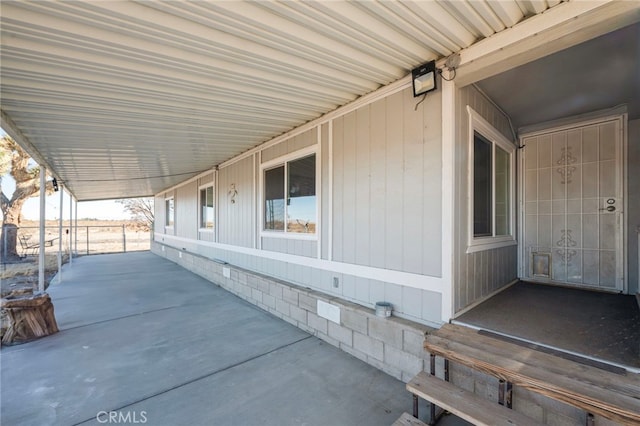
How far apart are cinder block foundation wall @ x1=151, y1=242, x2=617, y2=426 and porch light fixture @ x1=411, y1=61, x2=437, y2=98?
2.20 metres

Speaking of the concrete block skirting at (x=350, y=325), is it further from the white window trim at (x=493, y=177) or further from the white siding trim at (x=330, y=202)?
the white window trim at (x=493, y=177)

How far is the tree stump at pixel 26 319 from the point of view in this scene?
3.55 metres

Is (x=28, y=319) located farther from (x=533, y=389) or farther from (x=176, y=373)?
(x=533, y=389)

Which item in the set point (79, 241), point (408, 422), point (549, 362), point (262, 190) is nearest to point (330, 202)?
point (262, 190)

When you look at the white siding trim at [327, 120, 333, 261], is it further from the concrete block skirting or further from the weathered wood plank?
the weathered wood plank

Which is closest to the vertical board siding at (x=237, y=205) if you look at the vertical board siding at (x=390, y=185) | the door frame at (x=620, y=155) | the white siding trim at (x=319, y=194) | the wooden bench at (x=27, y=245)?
the white siding trim at (x=319, y=194)

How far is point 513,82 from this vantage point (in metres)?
2.97

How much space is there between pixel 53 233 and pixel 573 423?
21563 mm

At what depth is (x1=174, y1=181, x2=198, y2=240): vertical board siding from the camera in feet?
28.7

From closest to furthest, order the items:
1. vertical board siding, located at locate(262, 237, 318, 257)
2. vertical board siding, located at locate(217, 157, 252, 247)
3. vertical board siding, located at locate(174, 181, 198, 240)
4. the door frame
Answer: the door frame → vertical board siding, located at locate(262, 237, 318, 257) → vertical board siding, located at locate(217, 157, 252, 247) → vertical board siding, located at locate(174, 181, 198, 240)

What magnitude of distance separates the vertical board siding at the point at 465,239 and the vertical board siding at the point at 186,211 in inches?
311

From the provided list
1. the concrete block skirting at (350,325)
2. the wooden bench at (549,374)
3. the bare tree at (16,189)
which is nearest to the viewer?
the wooden bench at (549,374)

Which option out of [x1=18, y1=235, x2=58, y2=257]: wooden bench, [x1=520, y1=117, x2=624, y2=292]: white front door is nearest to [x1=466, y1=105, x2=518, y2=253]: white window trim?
[x1=520, y1=117, x2=624, y2=292]: white front door

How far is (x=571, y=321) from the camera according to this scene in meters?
2.50
